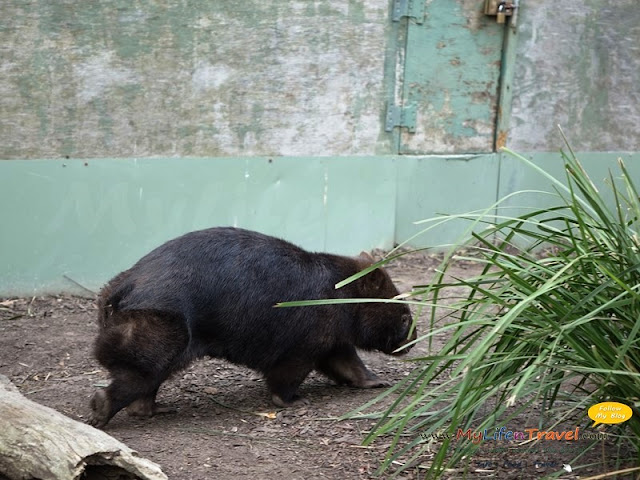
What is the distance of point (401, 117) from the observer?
27.0 feet

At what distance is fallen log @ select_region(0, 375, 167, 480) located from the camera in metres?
3.61

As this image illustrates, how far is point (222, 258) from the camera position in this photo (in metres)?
4.97

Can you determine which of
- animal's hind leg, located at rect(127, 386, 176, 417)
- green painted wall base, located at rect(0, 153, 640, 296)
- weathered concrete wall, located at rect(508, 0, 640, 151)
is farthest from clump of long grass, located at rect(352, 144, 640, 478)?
weathered concrete wall, located at rect(508, 0, 640, 151)

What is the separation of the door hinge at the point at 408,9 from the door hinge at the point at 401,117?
2.43 feet

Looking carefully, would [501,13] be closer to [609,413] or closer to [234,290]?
[234,290]

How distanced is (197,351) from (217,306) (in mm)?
251

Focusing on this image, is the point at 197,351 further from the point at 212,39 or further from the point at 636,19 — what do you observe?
the point at 636,19

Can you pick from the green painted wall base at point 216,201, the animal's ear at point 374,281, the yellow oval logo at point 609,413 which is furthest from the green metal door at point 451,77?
the yellow oval logo at point 609,413

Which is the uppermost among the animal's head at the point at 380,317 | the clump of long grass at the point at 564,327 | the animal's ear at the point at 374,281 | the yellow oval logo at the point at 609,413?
the clump of long grass at the point at 564,327

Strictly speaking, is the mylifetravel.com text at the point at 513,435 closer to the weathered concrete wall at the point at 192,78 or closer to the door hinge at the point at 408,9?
the weathered concrete wall at the point at 192,78

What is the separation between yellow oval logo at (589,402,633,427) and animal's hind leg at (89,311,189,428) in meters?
2.06

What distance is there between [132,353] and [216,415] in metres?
0.69

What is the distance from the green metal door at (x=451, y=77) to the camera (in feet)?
26.8

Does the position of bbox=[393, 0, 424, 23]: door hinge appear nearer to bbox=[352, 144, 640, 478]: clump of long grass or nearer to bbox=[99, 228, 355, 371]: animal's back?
bbox=[99, 228, 355, 371]: animal's back
